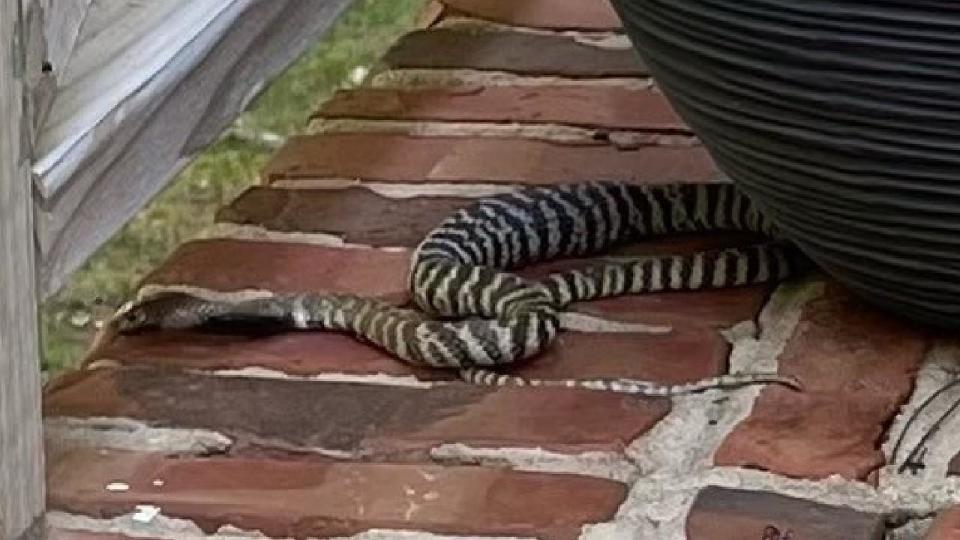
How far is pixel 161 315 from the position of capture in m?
1.74

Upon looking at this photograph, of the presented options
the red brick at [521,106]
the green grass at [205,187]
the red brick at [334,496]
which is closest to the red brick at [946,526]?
the red brick at [334,496]

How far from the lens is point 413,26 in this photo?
99.6 inches

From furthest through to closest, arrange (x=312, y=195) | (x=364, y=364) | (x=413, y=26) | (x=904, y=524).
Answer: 1. (x=413, y=26)
2. (x=312, y=195)
3. (x=364, y=364)
4. (x=904, y=524)

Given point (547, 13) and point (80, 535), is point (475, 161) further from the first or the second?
point (80, 535)

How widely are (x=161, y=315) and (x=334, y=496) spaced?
330 millimetres

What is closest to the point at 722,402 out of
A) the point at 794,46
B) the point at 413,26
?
the point at 794,46

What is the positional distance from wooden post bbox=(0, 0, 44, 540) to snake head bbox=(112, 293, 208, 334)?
0.38 m

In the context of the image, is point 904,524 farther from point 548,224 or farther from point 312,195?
point 312,195

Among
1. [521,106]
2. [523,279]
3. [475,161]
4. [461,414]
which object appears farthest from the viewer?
[521,106]

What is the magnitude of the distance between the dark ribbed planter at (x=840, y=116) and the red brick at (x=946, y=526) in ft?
0.64

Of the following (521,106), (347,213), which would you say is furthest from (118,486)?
(521,106)

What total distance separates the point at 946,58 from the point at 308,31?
2.17ft

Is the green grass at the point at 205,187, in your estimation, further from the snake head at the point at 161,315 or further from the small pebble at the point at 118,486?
the small pebble at the point at 118,486

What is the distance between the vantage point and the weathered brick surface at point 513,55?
226 centimetres
